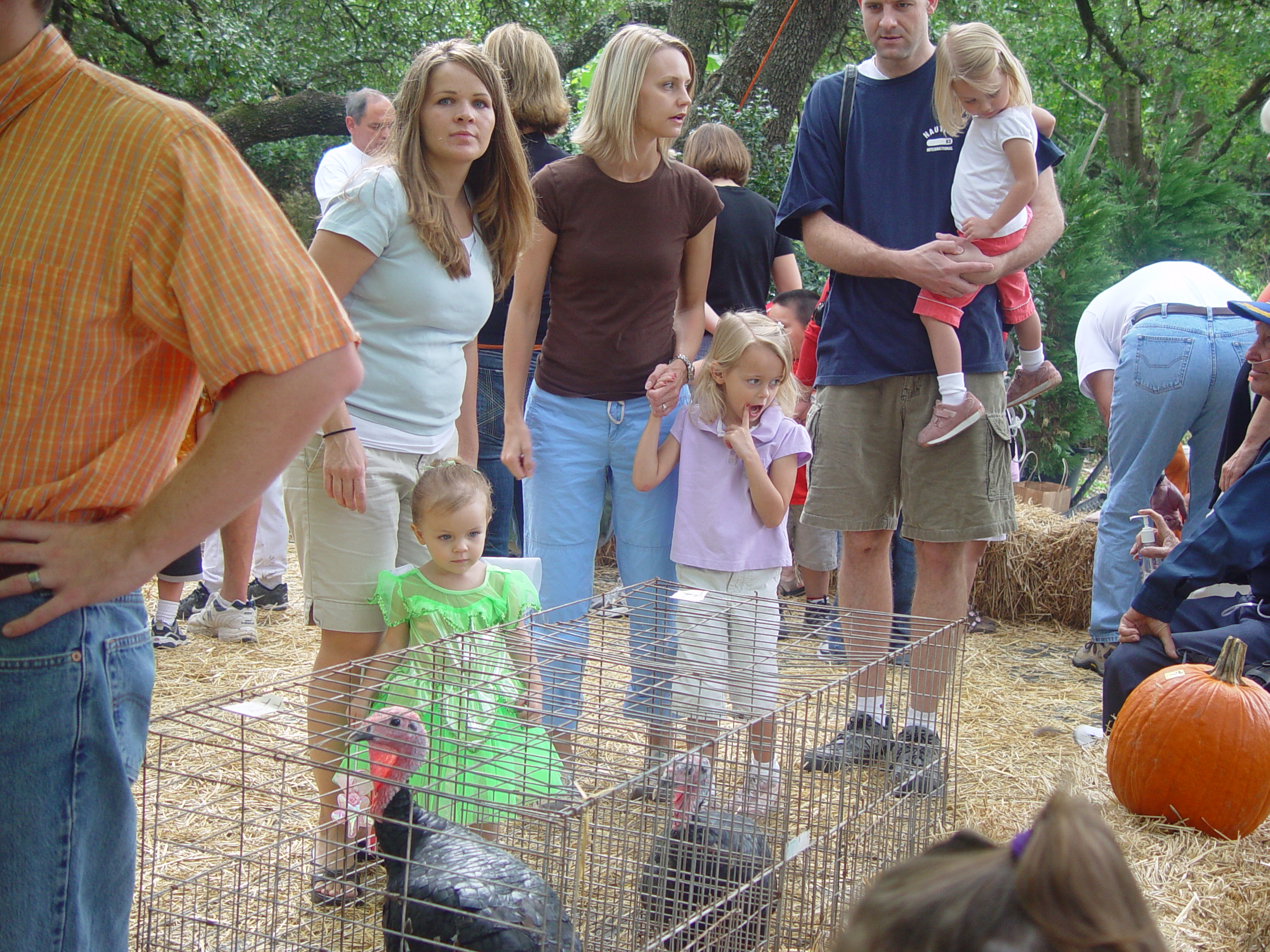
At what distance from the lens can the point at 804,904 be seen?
2363 millimetres

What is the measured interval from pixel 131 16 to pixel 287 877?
373 inches

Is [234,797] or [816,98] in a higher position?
[816,98]

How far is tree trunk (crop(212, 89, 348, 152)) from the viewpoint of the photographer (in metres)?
9.77

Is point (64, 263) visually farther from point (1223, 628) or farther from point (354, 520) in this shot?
point (1223, 628)

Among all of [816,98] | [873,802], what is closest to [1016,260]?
[816,98]

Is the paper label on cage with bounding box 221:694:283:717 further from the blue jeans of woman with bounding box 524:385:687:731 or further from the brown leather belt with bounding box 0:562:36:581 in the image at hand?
the blue jeans of woman with bounding box 524:385:687:731

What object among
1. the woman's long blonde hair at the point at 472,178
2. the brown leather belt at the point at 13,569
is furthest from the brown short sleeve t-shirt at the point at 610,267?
the brown leather belt at the point at 13,569

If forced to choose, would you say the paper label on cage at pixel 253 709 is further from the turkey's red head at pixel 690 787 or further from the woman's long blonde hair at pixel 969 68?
the woman's long blonde hair at pixel 969 68

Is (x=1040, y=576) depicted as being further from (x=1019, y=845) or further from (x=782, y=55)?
(x=1019, y=845)

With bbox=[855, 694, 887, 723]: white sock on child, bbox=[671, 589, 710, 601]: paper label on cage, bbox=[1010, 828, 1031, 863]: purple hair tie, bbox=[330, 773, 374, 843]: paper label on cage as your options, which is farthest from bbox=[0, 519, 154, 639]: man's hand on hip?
bbox=[671, 589, 710, 601]: paper label on cage

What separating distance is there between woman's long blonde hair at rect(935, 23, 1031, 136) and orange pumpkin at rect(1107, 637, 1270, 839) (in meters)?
1.63

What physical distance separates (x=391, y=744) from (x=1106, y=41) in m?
14.1

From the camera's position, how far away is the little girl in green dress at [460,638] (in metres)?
2.39

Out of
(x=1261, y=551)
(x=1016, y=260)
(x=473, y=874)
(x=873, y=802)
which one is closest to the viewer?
(x=473, y=874)
